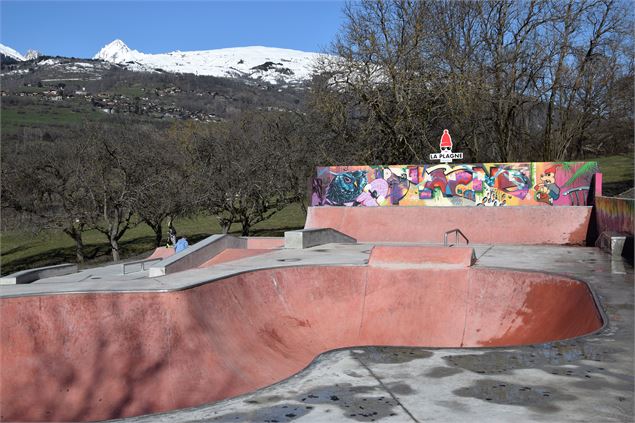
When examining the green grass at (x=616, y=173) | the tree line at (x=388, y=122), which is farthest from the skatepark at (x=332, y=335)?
the green grass at (x=616, y=173)

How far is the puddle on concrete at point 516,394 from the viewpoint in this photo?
5242 millimetres

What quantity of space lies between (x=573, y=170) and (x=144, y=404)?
16.8 metres

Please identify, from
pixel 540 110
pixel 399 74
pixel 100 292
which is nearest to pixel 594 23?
pixel 540 110

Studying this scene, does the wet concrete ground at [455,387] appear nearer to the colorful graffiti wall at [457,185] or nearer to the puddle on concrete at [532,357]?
the puddle on concrete at [532,357]

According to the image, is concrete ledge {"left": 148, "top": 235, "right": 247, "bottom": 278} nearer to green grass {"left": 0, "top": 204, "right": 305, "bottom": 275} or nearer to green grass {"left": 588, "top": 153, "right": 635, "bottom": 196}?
green grass {"left": 0, "top": 204, "right": 305, "bottom": 275}

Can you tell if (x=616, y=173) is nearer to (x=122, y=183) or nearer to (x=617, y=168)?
(x=617, y=168)

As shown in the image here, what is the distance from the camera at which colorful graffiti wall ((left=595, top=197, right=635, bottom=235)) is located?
14805mm

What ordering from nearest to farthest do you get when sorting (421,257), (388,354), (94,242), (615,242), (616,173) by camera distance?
(388,354) → (421,257) → (615,242) → (616,173) → (94,242)

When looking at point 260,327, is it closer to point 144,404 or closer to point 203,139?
point 144,404

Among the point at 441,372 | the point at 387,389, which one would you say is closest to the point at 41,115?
the point at 441,372

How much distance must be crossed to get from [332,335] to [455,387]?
7.18 m

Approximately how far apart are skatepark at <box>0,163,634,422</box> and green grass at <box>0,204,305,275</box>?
19.7m

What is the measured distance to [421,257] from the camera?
564 inches

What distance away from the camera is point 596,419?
15.9ft
